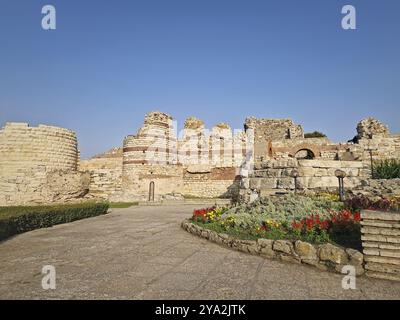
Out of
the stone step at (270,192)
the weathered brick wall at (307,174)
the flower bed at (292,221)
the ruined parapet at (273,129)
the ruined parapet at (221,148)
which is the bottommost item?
the flower bed at (292,221)

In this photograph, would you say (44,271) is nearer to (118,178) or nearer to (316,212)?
(316,212)

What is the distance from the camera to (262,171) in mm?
11164

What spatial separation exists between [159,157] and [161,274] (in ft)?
64.1

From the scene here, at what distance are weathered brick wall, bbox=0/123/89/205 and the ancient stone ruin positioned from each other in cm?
6

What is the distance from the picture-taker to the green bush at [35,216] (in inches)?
318

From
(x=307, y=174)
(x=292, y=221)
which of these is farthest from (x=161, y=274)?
(x=307, y=174)

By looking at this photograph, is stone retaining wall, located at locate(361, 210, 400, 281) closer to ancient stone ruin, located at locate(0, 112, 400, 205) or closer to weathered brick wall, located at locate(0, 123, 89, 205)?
ancient stone ruin, located at locate(0, 112, 400, 205)

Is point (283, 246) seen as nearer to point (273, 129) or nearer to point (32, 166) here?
point (32, 166)

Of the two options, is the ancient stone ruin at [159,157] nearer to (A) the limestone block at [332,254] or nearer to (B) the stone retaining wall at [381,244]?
(B) the stone retaining wall at [381,244]

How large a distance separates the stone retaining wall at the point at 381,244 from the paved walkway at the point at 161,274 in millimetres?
221

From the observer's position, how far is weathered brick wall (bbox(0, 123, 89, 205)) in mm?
19938

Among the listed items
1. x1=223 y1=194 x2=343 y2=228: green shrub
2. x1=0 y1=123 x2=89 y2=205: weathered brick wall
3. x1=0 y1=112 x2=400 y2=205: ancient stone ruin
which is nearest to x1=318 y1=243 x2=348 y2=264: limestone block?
x1=223 y1=194 x2=343 y2=228: green shrub

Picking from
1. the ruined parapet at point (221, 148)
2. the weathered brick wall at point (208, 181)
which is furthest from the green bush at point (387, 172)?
the ruined parapet at point (221, 148)
